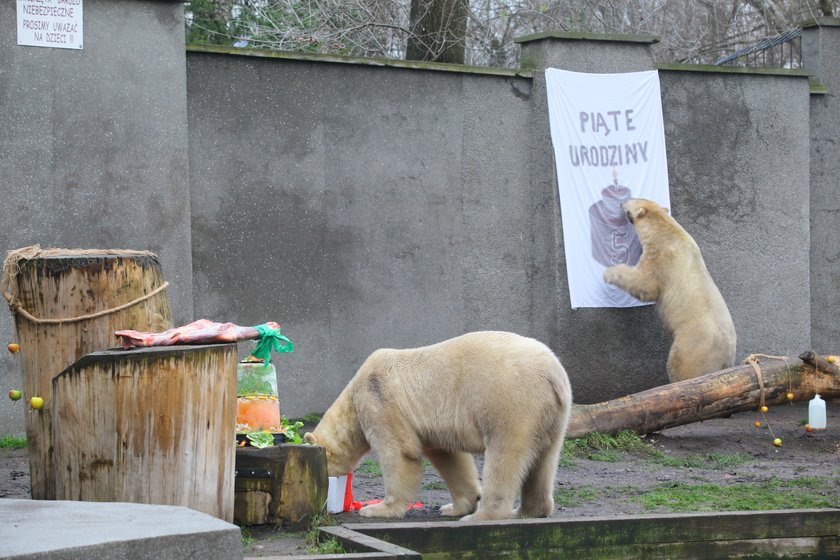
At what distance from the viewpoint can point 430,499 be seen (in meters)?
6.52

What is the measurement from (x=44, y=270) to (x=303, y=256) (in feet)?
13.8

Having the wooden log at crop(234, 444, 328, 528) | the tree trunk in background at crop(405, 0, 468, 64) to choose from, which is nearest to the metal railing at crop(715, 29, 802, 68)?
the tree trunk in background at crop(405, 0, 468, 64)

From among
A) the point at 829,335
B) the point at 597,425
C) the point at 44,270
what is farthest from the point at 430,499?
the point at 829,335

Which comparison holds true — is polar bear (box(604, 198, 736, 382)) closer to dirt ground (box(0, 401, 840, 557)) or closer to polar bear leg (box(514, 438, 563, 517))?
dirt ground (box(0, 401, 840, 557))

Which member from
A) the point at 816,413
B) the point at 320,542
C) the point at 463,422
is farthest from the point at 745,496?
the point at 320,542

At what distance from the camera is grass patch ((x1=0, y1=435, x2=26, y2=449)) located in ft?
25.7

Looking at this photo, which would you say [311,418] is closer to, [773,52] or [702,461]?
[702,461]

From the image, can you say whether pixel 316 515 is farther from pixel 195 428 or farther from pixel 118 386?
pixel 118 386

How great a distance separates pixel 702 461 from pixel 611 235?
9.14ft

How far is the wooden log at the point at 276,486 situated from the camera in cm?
526

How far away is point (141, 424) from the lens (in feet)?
15.1

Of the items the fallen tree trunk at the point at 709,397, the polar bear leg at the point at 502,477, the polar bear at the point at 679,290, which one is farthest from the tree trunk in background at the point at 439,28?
the polar bear leg at the point at 502,477

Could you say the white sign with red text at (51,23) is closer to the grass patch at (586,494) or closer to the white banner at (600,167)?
the white banner at (600,167)

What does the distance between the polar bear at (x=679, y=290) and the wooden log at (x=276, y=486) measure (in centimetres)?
494
